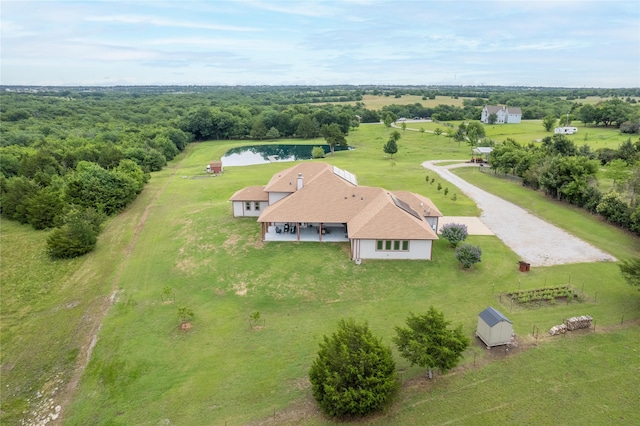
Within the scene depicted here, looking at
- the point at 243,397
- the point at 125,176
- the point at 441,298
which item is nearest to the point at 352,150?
the point at 125,176

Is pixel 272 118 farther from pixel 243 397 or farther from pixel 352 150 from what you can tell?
pixel 243 397

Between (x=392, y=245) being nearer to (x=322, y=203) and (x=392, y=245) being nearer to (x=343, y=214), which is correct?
(x=343, y=214)

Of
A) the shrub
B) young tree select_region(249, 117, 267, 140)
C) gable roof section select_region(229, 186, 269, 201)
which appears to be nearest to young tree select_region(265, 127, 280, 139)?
young tree select_region(249, 117, 267, 140)

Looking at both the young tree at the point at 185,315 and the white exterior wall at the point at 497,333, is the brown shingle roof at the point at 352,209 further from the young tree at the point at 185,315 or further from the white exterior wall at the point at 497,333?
the young tree at the point at 185,315

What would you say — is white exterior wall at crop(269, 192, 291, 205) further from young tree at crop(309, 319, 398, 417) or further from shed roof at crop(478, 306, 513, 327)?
young tree at crop(309, 319, 398, 417)

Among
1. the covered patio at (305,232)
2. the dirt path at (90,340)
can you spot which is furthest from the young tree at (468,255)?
the dirt path at (90,340)

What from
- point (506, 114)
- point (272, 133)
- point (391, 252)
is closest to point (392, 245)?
point (391, 252)
